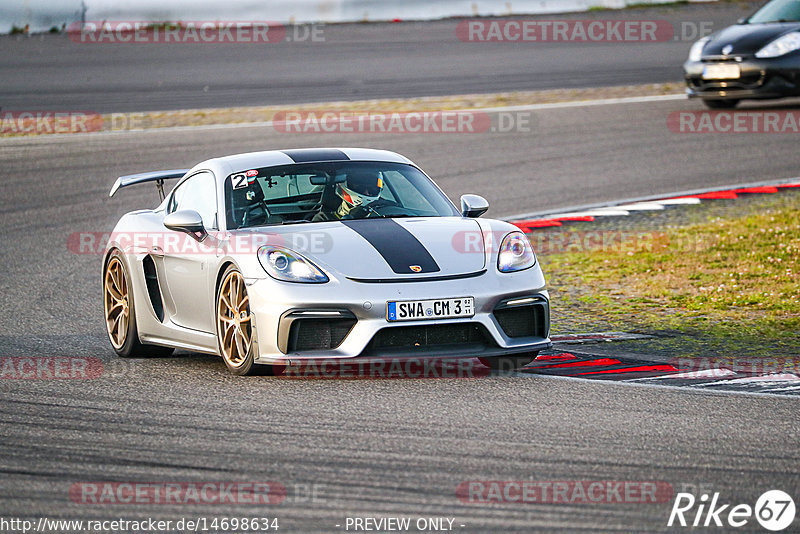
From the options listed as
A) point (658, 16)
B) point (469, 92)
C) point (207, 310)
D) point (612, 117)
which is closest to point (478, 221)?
point (207, 310)

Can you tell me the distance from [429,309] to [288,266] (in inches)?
31.4

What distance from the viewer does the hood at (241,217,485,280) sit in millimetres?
7129

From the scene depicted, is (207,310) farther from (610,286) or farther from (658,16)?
(658,16)

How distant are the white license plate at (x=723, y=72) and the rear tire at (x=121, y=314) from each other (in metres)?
10.8

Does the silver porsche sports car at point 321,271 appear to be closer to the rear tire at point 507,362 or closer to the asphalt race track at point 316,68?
the rear tire at point 507,362

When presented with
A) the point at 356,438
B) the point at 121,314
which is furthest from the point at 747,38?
the point at 356,438

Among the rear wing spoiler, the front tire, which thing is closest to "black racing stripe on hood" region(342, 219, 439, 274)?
the front tire

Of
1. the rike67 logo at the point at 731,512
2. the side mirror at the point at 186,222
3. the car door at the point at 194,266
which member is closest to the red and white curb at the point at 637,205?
the car door at the point at 194,266

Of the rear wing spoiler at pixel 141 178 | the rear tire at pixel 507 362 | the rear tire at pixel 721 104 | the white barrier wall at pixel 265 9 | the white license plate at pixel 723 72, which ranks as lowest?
the rear tire at pixel 507 362

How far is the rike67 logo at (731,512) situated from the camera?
457 centimetres

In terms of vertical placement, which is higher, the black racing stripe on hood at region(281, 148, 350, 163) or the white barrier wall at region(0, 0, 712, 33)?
the white barrier wall at region(0, 0, 712, 33)

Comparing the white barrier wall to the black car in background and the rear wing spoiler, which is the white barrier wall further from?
the rear wing spoiler

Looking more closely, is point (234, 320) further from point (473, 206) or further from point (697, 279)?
point (697, 279)

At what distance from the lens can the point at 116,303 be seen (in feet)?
29.0
